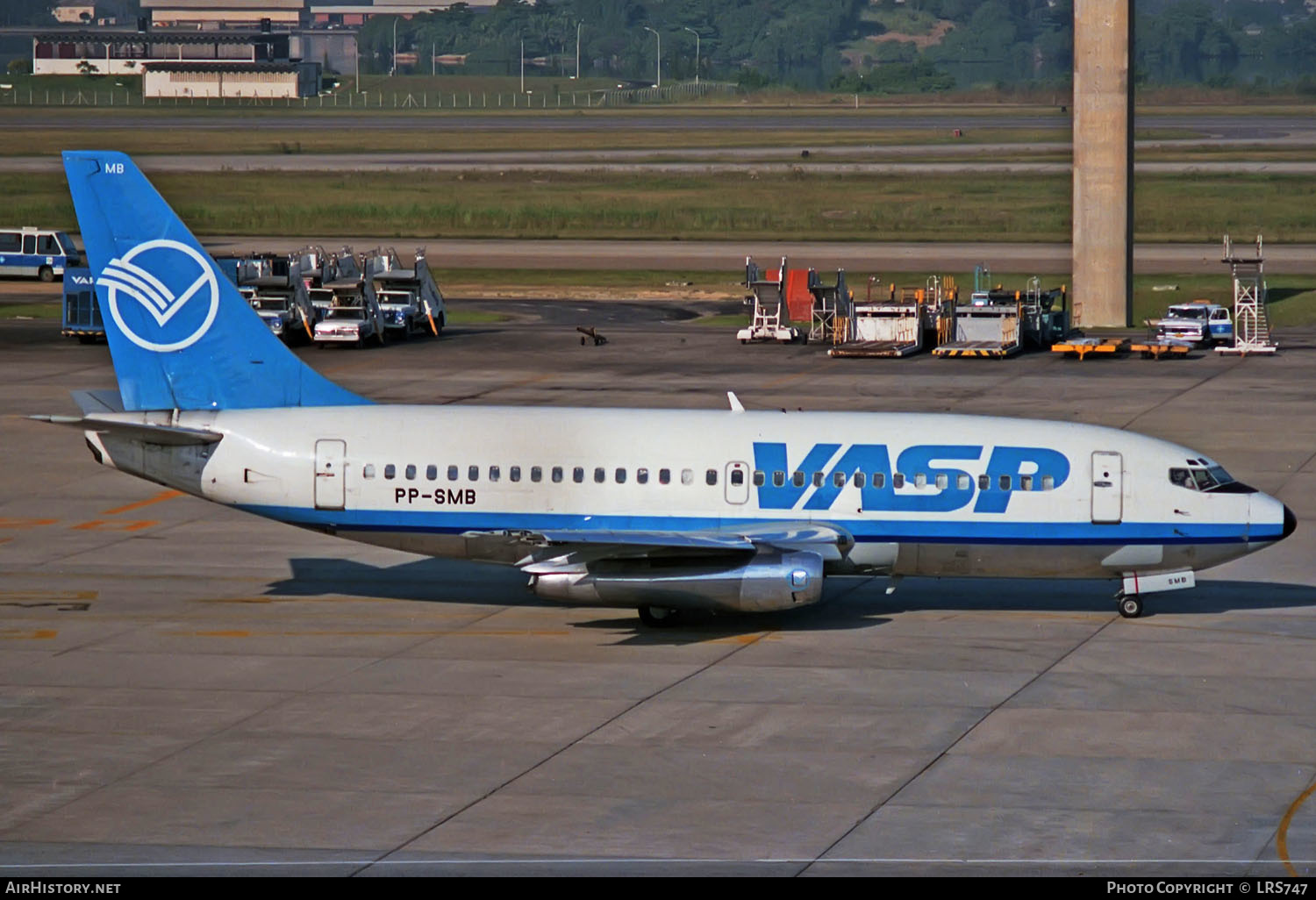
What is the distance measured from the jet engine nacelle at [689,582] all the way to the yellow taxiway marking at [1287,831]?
970cm

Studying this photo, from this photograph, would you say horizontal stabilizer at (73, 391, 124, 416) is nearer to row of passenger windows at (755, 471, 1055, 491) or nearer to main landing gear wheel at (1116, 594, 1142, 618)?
row of passenger windows at (755, 471, 1055, 491)

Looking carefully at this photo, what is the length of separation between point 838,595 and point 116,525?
18129 millimetres

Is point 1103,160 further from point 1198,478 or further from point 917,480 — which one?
point 917,480

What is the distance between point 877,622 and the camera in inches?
1353

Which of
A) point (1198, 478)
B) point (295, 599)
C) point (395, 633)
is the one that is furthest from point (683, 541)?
point (1198, 478)

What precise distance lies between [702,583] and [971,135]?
562 ft

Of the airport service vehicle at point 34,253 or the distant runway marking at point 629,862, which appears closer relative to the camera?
the distant runway marking at point 629,862

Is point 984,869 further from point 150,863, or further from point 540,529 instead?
point 540,529

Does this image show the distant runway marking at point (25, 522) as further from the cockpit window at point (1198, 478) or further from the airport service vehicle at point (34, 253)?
the airport service vehicle at point (34, 253)

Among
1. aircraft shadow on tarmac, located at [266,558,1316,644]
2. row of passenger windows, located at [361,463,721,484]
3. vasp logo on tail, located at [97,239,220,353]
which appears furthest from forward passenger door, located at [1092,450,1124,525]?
vasp logo on tail, located at [97,239,220,353]

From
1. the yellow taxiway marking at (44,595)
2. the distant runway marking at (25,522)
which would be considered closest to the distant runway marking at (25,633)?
the yellow taxiway marking at (44,595)

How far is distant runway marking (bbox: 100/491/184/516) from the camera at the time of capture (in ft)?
148

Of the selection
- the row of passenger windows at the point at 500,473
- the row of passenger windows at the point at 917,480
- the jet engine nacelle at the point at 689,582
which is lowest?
the jet engine nacelle at the point at 689,582

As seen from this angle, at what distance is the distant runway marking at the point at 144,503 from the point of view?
4512cm
